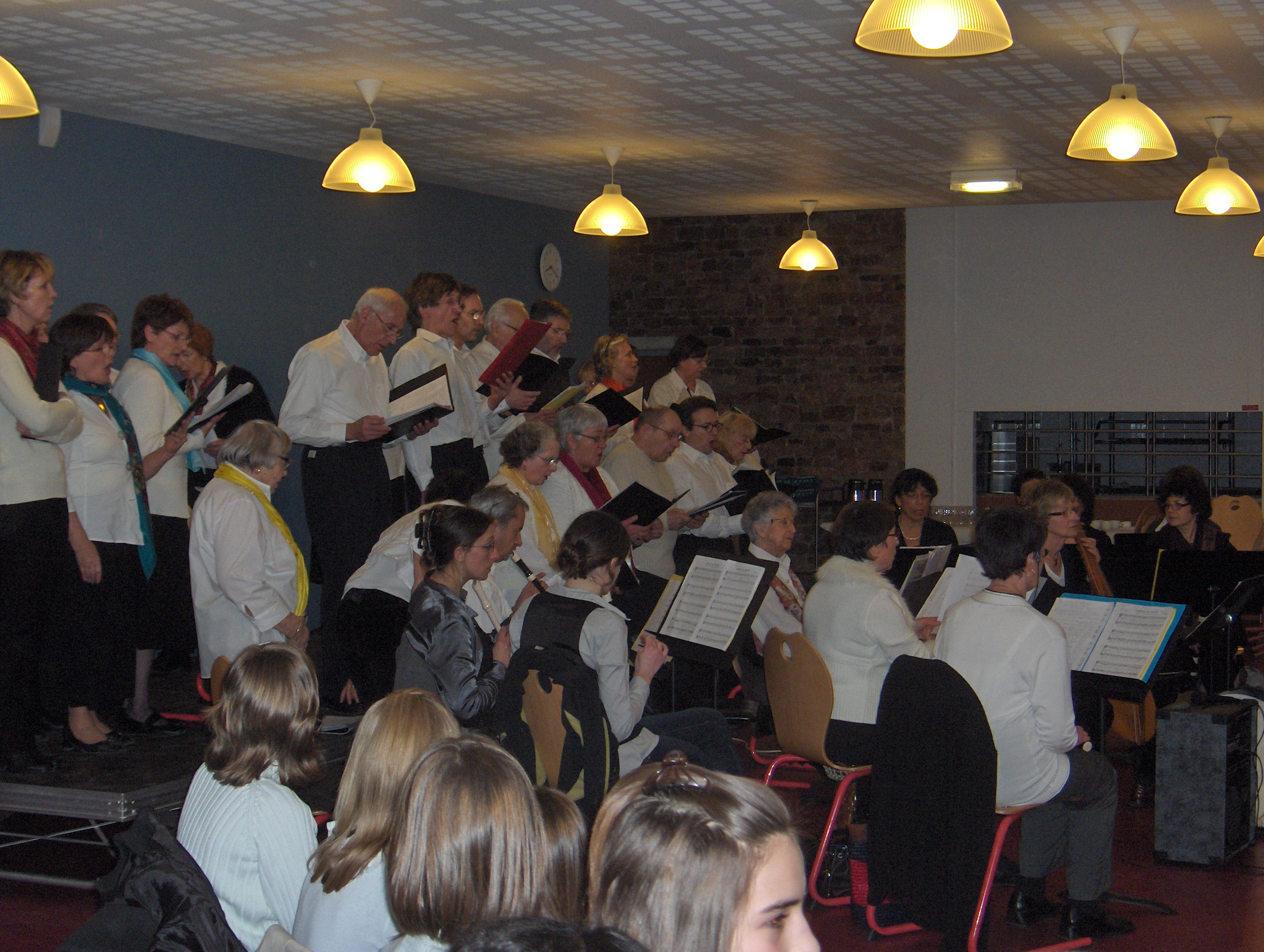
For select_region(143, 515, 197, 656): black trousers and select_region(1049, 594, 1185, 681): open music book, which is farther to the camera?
select_region(143, 515, 197, 656): black trousers

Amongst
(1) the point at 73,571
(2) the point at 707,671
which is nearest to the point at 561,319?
(2) the point at 707,671

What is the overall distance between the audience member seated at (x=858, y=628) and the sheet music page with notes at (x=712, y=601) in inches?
10.0

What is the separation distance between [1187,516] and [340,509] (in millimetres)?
4051

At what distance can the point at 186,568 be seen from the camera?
5.14 meters

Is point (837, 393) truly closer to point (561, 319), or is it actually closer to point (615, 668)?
point (561, 319)

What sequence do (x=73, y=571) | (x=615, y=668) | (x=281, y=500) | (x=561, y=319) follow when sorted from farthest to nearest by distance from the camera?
(x=281, y=500) < (x=561, y=319) < (x=73, y=571) < (x=615, y=668)

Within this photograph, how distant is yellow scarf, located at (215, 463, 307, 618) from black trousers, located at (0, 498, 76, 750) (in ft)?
1.76

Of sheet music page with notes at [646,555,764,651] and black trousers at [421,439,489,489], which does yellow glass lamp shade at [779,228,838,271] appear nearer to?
black trousers at [421,439,489,489]

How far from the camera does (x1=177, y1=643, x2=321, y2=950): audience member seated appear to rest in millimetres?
2541

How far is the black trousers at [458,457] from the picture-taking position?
5891 mm

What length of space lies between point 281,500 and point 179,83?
280cm

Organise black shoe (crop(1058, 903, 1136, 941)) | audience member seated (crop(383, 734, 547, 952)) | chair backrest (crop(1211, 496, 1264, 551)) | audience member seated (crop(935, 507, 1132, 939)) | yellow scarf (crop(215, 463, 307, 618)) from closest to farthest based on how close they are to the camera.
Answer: audience member seated (crop(383, 734, 547, 952))
audience member seated (crop(935, 507, 1132, 939))
black shoe (crop(1058, 903, 1136, 941))
yellow scarf (crop(215, 463, 307, 618))
chair backrest (crop(1211, 496, 1264, 551))

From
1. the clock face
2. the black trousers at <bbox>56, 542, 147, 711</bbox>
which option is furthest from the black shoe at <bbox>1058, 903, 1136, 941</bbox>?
the clock face

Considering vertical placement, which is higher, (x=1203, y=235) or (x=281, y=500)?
(x=1203, y=235)
